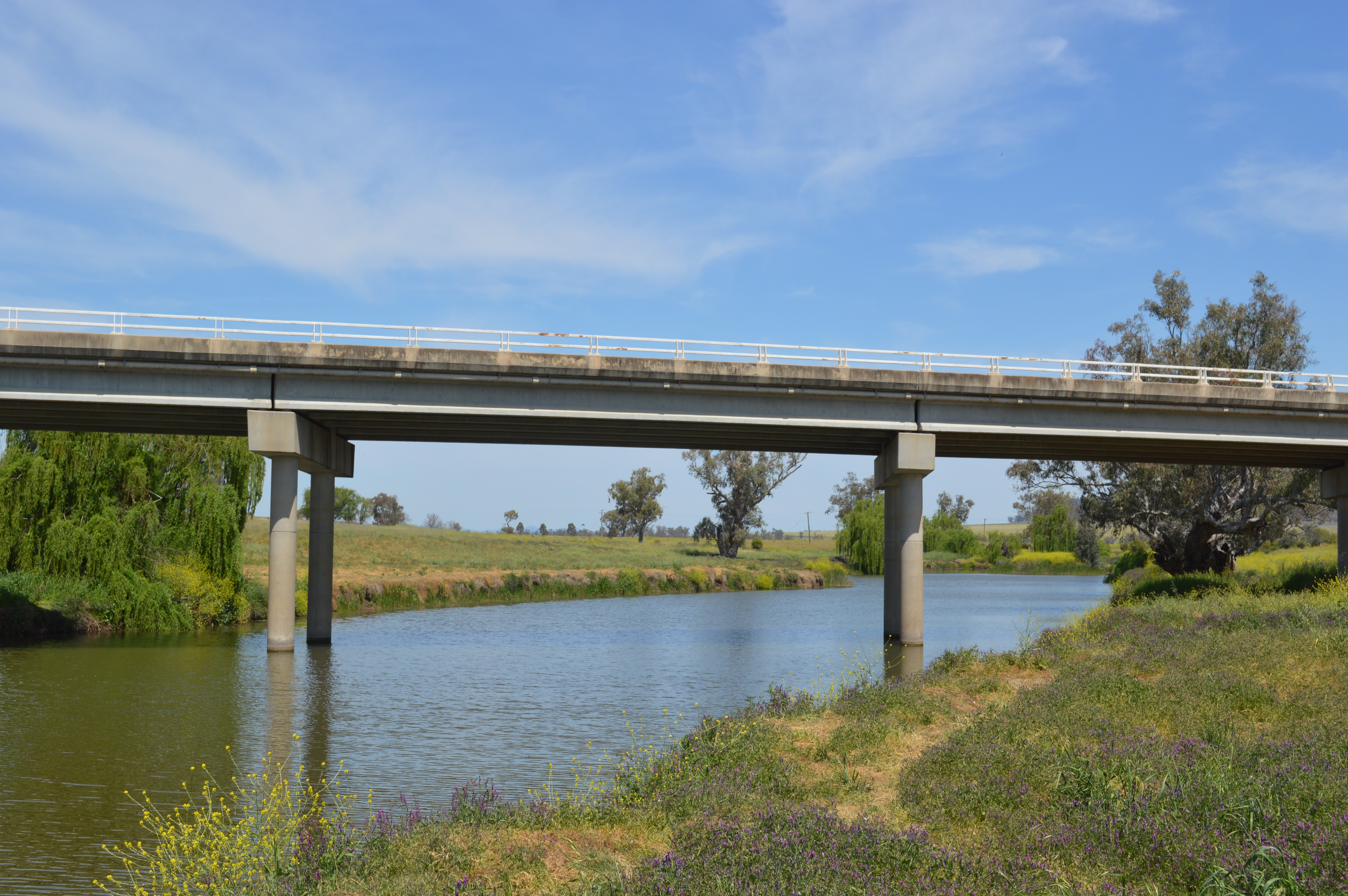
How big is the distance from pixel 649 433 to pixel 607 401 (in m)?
4.23

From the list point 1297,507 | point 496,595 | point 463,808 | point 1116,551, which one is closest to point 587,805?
point 463,808

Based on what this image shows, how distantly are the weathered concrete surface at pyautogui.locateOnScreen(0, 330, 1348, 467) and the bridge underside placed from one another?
0.13 m

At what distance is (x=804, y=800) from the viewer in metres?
10.7

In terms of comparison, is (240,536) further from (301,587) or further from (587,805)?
(587,805)

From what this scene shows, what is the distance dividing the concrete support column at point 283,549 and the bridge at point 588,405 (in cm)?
6

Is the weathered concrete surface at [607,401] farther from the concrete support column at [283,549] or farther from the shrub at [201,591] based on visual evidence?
the shrub at [201,591]

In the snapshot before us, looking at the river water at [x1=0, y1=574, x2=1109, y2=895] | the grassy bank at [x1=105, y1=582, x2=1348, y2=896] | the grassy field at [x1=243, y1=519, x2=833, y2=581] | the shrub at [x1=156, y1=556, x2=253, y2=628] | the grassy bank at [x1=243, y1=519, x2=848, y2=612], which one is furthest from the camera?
the grassy field at [x1=243, y1=519, x2=833, y2=581]

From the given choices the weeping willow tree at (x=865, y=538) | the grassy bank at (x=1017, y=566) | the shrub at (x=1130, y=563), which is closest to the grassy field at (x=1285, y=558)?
the shrub at (x=1130, y=563)

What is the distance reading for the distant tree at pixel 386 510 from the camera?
17850cm

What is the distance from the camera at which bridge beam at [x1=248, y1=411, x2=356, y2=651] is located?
31.2 meters

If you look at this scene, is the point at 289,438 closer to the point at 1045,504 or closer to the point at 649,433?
the point at 649,433

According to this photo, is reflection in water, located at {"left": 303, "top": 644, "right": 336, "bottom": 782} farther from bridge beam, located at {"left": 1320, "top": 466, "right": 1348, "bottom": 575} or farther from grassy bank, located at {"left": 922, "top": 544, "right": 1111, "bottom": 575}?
grassy bank, located at {"left": 922, "top": 544, "right": 1111, "bottom": 575}

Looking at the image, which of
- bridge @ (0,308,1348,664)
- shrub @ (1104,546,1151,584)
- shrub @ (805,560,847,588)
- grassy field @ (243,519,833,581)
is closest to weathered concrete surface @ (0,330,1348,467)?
bridge @ (0,308,1348,664)

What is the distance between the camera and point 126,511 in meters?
39.3
